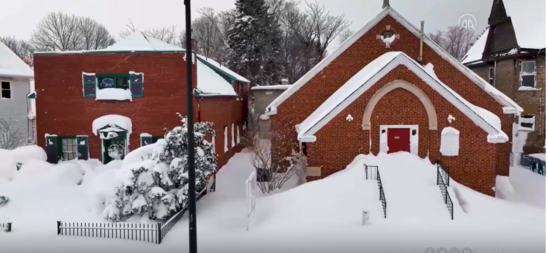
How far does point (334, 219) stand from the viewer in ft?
31.4

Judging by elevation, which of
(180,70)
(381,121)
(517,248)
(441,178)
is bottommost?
(517,248)

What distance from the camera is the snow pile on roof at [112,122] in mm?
14648

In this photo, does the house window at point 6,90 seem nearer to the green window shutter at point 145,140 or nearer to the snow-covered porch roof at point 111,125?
the snow-covered porch roof at point 111,125

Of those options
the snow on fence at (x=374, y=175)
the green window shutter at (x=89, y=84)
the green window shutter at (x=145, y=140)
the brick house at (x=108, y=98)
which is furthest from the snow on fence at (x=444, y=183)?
the green window shutter at (x=89, y=84)

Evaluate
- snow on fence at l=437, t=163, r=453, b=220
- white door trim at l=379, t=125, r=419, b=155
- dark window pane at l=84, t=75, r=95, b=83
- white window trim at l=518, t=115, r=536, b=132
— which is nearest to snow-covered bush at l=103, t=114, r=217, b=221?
dark window pane at l=84, t=75, r=95, b=83

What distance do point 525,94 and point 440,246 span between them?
13.2 meters

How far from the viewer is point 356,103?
1255cm

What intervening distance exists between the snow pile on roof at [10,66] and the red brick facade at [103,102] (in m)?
6.49

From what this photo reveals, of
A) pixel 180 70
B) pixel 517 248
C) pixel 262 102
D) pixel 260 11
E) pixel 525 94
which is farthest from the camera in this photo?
pixel 260 11

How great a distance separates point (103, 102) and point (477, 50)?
19636mm

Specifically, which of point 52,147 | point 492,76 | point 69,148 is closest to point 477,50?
point 492,76

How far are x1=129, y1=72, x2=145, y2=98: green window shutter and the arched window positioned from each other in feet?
35.3

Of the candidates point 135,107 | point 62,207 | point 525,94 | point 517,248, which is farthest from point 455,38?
point 62,207

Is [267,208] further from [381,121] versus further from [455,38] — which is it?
[455,38]
